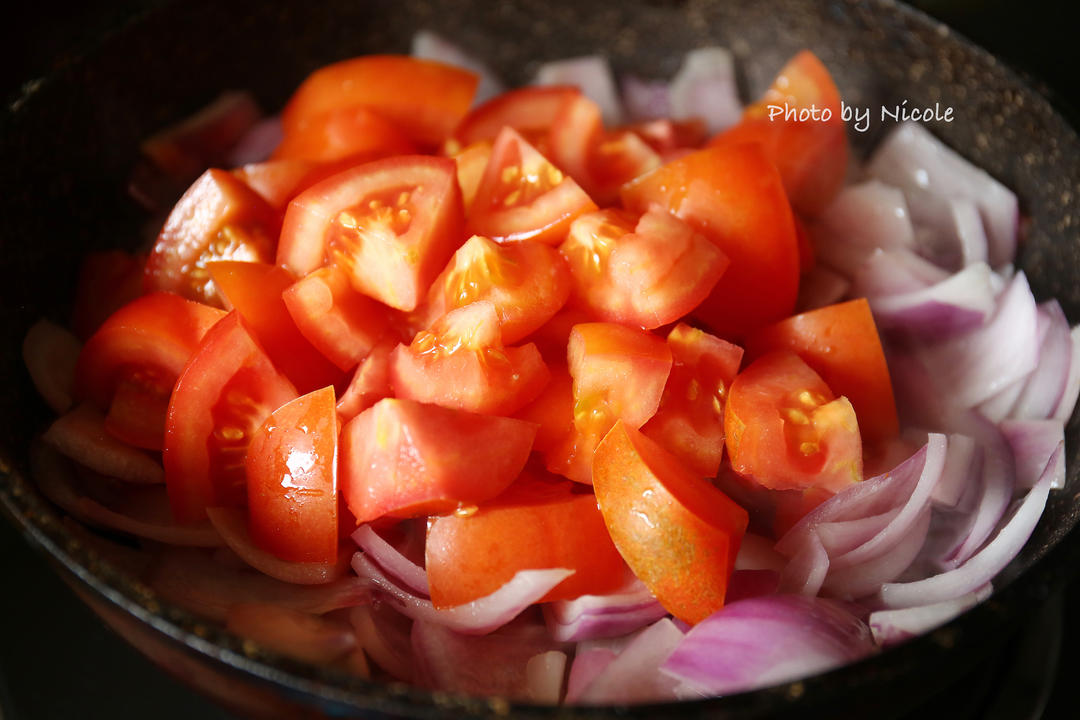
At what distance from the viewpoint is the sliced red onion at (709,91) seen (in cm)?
168

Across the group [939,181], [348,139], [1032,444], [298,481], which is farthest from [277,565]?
[939,181]

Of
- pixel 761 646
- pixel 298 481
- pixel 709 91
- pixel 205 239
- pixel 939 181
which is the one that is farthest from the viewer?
pixel 709 91

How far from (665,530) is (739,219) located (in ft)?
1.53

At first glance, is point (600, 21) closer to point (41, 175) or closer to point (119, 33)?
point (119, 33)

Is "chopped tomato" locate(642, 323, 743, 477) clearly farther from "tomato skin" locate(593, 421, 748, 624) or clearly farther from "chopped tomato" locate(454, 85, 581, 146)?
"chopped tomato" locate(454, 85, 581, 146)

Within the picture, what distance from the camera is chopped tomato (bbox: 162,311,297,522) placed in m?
1.10

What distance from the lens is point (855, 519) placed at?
1118 millimetres

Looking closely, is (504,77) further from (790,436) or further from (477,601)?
(477,601)

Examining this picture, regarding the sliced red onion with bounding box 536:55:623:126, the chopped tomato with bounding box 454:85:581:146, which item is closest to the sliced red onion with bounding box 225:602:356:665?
the chopped tomato with bounding box 454:85:581:146

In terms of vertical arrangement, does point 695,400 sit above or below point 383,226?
below

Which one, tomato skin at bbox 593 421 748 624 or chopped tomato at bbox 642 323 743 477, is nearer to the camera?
tomato skin at bbox 593 421 748 624

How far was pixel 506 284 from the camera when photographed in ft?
3.69

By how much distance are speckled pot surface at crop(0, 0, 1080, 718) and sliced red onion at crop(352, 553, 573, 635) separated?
0.77ft

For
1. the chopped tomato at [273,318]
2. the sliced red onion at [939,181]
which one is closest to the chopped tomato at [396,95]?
the chopped tomato at [273,318]
